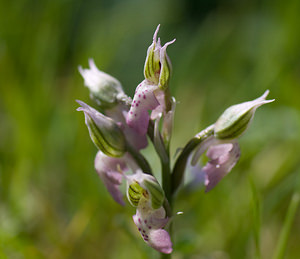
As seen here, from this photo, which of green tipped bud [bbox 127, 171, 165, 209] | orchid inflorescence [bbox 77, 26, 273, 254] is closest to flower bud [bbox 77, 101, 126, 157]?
orchid inflorescence [bbox 77, 26, 273, 254]

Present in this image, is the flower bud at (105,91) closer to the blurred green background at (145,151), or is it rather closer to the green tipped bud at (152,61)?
the green tipped bud at (152,61)

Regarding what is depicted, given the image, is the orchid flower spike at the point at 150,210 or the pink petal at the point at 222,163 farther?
the pink petal at the point at 222,163

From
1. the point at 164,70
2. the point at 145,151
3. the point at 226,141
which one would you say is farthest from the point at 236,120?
the point at 145,151

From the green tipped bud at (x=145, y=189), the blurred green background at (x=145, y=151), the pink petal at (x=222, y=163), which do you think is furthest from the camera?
the blurred green background at (x=145, y=151)

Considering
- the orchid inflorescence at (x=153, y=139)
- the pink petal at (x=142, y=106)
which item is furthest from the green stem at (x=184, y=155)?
the pink petal at (x=142, y=106)

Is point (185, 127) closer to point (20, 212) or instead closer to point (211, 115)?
point (211, 115)

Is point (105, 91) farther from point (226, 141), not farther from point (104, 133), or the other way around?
point (226, 141)

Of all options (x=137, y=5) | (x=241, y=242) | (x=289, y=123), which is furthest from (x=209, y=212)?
(x=137, y=5)

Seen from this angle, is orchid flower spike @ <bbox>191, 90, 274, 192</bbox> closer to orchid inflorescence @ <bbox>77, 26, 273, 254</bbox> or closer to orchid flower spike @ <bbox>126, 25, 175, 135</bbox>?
A: orchid inflorescence @ <bbox>77, 26, 273, 254</bbox>
